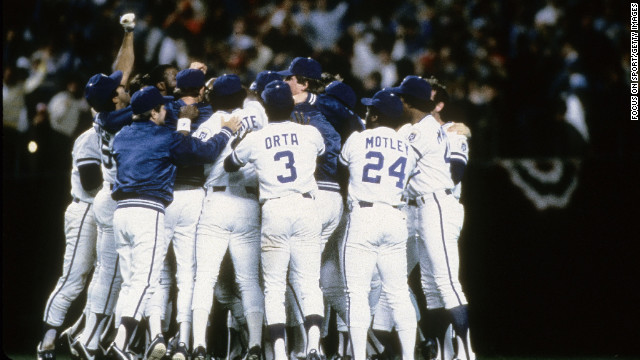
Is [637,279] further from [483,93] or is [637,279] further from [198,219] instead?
[198,219]

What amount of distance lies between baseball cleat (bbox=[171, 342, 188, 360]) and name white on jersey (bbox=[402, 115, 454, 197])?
76.1 inches

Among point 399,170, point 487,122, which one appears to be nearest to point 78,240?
point 399,170

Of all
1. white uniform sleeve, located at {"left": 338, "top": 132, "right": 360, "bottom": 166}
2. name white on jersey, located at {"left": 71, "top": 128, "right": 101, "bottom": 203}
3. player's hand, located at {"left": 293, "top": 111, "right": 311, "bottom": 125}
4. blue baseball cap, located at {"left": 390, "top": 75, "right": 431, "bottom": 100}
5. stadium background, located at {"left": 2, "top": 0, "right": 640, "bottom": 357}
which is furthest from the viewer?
stadium background, located at {"left": 2, "top": 0, "right": 640, "bottom": 357}

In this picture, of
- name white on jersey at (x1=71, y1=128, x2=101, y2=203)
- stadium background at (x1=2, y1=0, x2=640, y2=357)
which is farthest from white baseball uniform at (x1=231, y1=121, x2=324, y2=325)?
stadium background at (x1=2, y1=0, x2=640, y2=357)

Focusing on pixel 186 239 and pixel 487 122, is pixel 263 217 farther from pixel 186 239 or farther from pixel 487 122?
pixel 487 122

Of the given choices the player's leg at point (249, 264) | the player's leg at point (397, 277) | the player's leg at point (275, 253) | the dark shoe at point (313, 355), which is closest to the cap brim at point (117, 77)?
the player's leg at point (249, 264)

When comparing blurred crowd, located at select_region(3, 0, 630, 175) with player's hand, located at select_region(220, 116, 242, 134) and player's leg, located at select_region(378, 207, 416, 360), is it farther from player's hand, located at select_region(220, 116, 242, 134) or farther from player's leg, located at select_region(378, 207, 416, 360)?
player's hand, located at select_region(220, 116, 242, 134)

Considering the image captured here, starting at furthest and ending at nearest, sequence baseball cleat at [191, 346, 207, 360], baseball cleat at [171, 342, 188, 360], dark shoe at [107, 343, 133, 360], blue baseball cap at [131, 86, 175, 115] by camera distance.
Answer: blue baseball cap at [131, 86, 175, 115]
baseball cleat at [191, 346, 207, 360]
baseball cleat at [171, 342, 188, 360]
dark shoe at [107, 343, 133, 360]

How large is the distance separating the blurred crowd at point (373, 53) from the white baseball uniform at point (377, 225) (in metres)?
2.43

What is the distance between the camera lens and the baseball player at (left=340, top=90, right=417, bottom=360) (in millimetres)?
5414

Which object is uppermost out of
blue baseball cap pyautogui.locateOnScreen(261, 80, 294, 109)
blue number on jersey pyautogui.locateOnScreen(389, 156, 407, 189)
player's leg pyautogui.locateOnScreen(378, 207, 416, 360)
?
blue baseball cap pyautogui.locateOnScreen(261, 80, 294, 109)

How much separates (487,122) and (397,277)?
2983 mm

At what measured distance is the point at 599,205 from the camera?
701 cm

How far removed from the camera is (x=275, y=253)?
545 cm
